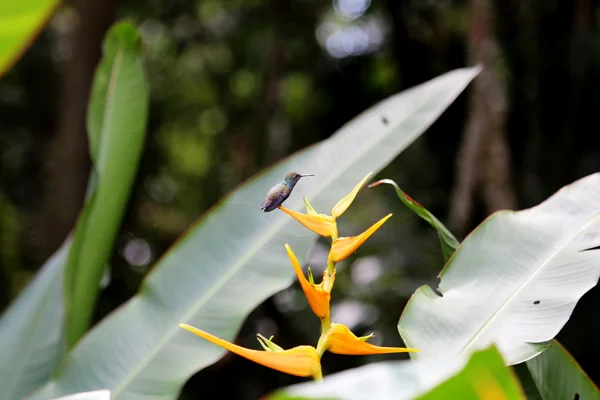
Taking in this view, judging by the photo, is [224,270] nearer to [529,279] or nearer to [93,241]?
[93,241]

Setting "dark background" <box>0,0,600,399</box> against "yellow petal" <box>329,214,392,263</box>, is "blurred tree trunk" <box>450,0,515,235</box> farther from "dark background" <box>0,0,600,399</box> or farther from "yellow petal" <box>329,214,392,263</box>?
"yellow petal" <box>329,214,392,263</box>

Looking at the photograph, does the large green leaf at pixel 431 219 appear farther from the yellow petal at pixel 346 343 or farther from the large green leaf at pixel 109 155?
the large green leaf at pixel 109 155

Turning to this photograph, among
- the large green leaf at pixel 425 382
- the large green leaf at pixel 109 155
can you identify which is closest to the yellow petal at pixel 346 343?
the large green leaf at pixel 425 382

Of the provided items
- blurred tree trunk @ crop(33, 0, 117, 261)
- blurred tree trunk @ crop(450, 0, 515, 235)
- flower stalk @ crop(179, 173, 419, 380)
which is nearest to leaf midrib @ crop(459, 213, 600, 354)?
flower stalk @ crop(179, 173, 419, 380)

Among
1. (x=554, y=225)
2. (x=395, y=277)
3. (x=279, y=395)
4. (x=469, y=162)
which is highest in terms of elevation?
(x=279, y=395)

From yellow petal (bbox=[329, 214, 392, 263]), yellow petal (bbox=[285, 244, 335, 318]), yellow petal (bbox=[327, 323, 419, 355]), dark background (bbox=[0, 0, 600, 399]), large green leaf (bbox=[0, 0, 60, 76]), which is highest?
large green leaf (bbox=[0, 0, 60, 76])

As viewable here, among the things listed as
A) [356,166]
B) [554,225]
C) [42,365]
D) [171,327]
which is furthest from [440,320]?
[42,365]

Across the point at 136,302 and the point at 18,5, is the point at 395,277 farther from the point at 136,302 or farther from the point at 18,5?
the point at 18,5
